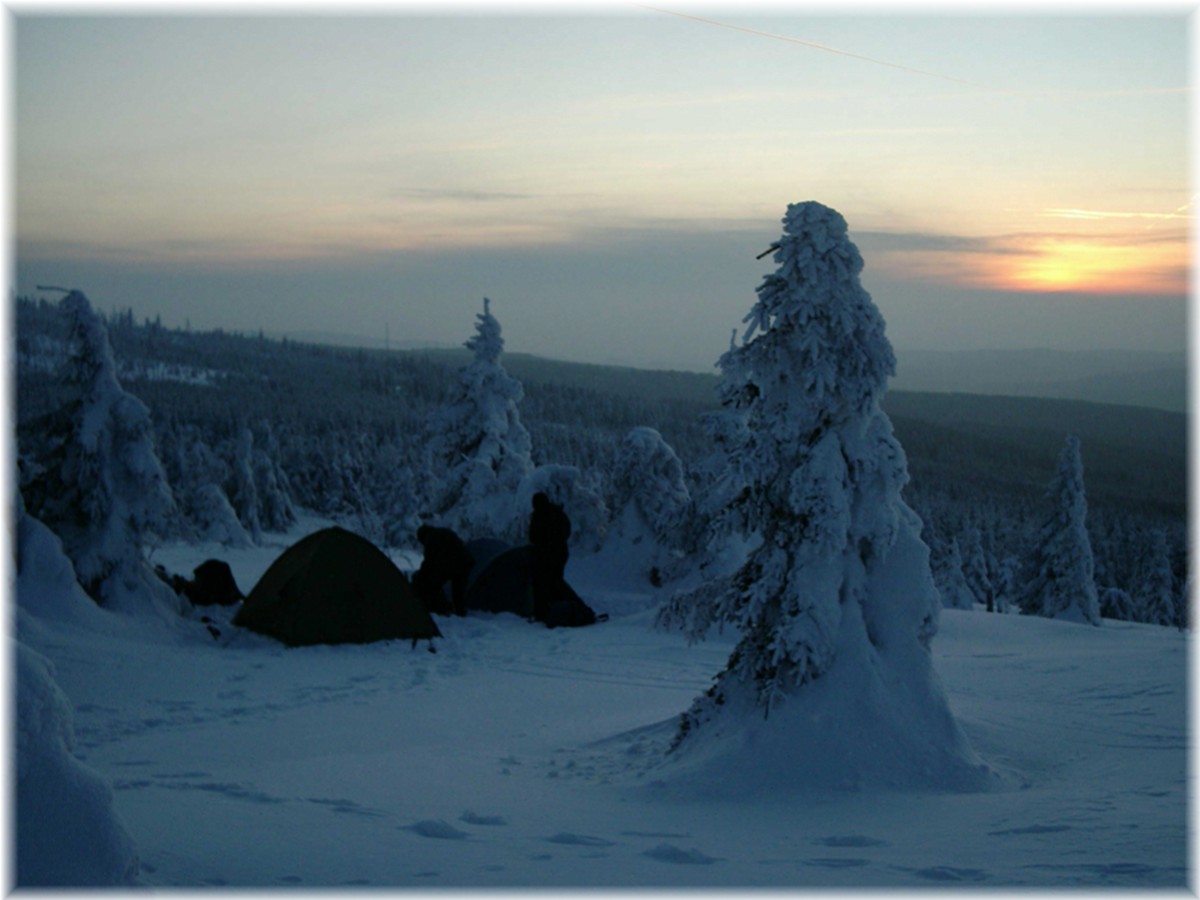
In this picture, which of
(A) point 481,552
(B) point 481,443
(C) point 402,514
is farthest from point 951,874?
(C) point 402,514

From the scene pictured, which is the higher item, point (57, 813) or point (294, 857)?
point (57, 813)

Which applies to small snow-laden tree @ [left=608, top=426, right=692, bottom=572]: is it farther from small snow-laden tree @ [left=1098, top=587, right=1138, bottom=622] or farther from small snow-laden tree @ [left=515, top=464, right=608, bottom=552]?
small snow-laden tree @ [left=1098, top=587, right=1138, bottom=622]

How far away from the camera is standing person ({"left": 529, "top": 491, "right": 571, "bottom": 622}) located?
19469 mm

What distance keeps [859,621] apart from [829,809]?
6.35ft

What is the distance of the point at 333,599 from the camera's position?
1609cm

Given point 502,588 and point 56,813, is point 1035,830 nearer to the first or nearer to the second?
point 56,813

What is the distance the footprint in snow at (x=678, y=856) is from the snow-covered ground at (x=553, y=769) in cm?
2

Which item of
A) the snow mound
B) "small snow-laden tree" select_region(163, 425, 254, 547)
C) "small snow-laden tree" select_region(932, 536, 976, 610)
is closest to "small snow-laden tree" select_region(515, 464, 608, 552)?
"small snow-laden tree" select_region(163, 425, 254, 547)

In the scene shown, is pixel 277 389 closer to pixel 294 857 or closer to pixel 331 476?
pixel 331 476

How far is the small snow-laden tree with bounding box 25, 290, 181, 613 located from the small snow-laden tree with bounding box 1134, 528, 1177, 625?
159 feet

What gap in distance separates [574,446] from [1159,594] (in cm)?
7351

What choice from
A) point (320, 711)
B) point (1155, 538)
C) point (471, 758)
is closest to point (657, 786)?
point (471, 758)

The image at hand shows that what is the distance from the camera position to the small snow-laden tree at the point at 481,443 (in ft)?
91.9

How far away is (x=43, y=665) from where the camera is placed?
4562mm
